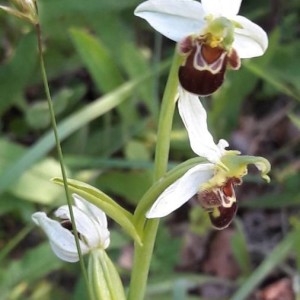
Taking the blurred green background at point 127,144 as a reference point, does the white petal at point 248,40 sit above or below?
below

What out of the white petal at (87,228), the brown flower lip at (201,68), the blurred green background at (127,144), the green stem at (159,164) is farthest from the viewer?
the blurred green background at (127,144)

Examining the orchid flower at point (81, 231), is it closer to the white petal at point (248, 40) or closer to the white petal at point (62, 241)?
the white petal at point (62, 241)

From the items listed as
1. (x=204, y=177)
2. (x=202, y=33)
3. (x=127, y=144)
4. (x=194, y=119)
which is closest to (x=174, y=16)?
(x=202, y=33)

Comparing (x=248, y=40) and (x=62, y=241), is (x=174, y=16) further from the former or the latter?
(x=62, y=241)

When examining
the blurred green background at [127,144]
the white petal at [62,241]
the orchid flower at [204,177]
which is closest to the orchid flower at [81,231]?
the white petal at [62,241]

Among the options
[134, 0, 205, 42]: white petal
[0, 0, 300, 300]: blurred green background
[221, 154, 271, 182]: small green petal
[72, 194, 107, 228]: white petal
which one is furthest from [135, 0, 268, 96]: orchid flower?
[0, 0, 300, 300]: blurred green background

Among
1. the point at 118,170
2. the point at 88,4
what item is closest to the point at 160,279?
the point at 118,170
